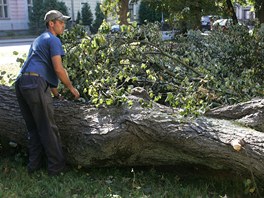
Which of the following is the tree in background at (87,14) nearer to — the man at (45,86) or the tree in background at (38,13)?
the tree in background at (38,13)

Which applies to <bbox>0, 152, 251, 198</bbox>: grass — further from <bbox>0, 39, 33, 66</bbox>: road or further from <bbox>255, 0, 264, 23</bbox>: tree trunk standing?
<bbox>255, 0, 264, 23</bbox>: tree trunk standing

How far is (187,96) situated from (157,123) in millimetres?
607

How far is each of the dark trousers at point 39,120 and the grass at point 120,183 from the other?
0.59 ft

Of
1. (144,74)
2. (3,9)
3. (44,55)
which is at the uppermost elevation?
(44,55)

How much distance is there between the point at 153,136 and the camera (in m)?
4.09

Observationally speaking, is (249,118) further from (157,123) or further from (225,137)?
(157,123)

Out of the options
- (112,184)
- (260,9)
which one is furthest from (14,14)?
(112,184)

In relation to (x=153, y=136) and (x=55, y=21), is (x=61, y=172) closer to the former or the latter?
(x=153, y=136)

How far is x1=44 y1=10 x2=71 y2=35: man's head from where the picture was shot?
4336mm

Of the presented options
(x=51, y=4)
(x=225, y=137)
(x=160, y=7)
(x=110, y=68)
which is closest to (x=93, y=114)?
(x=110, y=68)

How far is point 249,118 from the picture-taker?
4242 mm

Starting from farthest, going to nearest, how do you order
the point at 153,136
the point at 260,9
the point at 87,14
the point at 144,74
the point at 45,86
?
the point at 87,14 < the point at 260,9 < the point at 144,74 < the point at 45,86 < the point at 153,136

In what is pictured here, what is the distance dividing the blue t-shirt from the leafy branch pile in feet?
1.72

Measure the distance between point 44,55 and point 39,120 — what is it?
2.12ft
